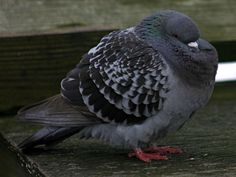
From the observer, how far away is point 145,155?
372 cm

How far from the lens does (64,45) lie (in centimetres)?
385

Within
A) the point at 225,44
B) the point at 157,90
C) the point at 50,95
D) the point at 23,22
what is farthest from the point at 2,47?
the point at 225,44

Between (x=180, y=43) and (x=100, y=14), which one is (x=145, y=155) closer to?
(x=180, y=43)

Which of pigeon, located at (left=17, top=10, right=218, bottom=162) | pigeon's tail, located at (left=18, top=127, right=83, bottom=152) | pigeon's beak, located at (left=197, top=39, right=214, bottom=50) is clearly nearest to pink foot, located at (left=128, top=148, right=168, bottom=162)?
pigeon, located at (left=17, top=10, right=218, bottom=162)

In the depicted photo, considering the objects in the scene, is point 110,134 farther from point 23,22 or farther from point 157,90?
point 23,22

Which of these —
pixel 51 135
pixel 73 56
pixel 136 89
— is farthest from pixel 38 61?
pixel 136 89

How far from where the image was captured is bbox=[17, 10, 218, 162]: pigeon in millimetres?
3693

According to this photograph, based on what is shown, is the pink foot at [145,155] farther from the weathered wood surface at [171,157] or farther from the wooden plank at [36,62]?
the wooden plank at [36,62]

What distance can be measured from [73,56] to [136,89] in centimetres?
39

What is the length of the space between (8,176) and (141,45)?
80cm

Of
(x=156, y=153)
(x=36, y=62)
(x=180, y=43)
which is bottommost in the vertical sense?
(x=156, y=153)

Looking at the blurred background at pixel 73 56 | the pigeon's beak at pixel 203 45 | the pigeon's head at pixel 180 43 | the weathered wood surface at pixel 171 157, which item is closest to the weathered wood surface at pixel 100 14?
the blurred background at pixel 73 56

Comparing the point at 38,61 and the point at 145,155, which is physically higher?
the point at 38,61

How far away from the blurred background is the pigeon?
0.08 meters
